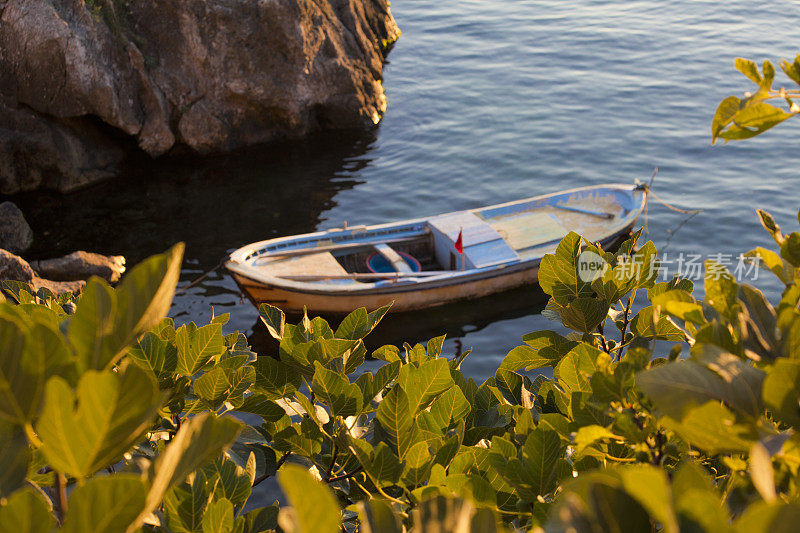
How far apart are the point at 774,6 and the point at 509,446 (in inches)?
1123

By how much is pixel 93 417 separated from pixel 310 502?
0.26m

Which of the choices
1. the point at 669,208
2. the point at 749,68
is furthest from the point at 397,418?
the point at 669,208

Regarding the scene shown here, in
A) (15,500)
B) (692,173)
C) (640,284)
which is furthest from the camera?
(692,173)

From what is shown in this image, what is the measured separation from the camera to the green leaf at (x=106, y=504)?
71cm

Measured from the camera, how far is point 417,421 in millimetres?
1521

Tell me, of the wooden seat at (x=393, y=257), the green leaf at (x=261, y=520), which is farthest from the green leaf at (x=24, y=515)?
the wooden seat at (x=393, y=257)

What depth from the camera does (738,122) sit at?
1.09 m

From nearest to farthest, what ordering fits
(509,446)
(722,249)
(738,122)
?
(738,122)
(509,446)
(722,249)

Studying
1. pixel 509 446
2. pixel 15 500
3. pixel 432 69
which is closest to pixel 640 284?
pixel 509 446

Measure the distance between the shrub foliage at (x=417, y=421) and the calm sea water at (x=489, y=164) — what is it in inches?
336

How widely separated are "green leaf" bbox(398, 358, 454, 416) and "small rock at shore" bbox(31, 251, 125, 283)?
1049cm

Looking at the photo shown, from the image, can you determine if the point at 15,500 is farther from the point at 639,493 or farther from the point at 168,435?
the point at 168,435

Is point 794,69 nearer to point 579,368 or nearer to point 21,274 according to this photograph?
point 579,368

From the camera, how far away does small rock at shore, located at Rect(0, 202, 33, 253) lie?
12047 millimetres
